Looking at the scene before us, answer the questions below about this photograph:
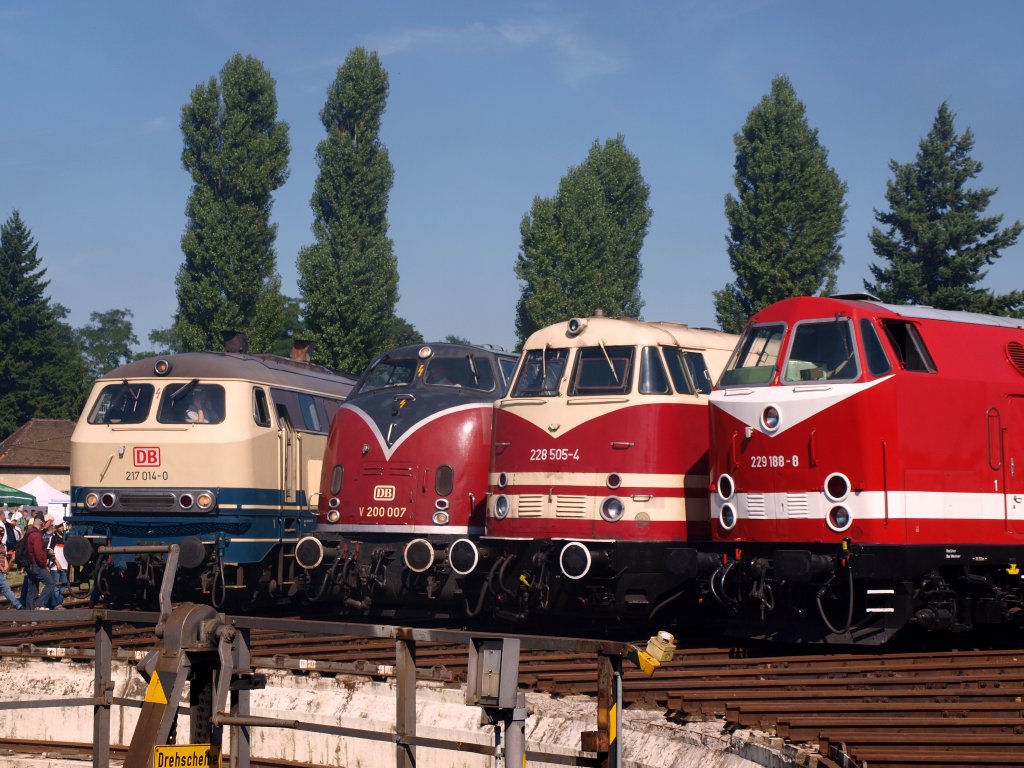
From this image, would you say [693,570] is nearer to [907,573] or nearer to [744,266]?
[907,573]

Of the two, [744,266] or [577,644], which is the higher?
[744,266]

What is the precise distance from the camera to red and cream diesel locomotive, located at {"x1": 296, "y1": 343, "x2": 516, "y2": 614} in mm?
16906

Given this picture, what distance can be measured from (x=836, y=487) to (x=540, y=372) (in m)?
4.28

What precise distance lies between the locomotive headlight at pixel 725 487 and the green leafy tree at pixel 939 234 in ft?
97.2

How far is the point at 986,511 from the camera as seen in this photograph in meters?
13.9

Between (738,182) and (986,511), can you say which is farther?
(738,182)

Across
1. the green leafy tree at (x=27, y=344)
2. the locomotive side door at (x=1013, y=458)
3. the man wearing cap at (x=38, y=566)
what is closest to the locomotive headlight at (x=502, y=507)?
the locomotive side door at (x=1013, y=458)

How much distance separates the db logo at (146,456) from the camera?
60.4 ft

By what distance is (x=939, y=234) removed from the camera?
43.3 meters

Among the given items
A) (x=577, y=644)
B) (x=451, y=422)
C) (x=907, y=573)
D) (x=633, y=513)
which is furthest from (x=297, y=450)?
(x=577, y=644)

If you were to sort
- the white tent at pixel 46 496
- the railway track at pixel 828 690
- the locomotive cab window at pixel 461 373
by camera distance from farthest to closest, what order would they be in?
the white tent at pixel 46 496 → the locomotive cab window at pixel 461 373 → the railway track at pixel 828 690

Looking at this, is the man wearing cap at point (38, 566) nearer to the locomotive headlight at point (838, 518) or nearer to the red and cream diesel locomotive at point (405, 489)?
the red and cream diesel locomotive at point (405, 489)

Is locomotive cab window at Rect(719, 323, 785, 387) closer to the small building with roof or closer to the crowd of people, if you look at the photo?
the crowd of people

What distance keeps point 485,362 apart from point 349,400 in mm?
2023
